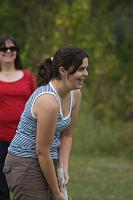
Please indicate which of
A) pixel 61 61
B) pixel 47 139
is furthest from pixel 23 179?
pixel 61 61

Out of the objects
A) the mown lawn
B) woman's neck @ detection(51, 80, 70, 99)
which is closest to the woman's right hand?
woman's neck @ detection(51, 80, 70, 99)

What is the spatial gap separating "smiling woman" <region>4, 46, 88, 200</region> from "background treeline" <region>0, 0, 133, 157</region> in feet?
27.1

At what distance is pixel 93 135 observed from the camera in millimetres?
12773

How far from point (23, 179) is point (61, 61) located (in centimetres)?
80

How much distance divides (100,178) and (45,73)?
18.6 feet

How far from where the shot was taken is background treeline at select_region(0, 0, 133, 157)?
506 inches

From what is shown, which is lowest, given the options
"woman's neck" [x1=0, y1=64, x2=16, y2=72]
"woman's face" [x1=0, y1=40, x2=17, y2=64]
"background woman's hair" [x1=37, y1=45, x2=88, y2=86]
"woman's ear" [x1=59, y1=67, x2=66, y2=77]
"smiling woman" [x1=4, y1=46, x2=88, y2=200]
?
"smiling woman" [x1=4, y1=46, x2=88, y2=200]

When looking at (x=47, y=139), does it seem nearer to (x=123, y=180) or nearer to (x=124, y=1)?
(x=123, y=180)

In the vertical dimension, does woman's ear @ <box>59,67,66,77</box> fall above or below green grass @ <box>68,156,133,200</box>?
above

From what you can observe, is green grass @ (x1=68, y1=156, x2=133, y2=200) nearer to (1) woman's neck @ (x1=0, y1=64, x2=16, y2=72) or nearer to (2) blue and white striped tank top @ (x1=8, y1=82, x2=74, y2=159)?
(1) woman's neck @ (x1=0, y1=64, x2=16, y2=72)

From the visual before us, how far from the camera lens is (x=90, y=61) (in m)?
14.8

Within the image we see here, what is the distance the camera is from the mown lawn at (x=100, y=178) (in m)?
8.36

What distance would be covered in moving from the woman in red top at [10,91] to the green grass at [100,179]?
2.01 metres

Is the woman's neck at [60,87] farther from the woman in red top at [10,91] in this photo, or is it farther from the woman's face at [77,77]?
the woman in red top at [10,91]
